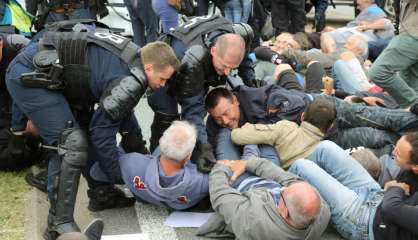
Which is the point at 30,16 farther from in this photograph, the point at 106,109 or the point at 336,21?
the point at 336,21

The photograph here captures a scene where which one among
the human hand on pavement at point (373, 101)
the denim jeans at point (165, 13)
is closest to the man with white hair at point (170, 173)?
the human hand on pavement at point (373, 101)

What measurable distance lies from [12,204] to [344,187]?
2.18 metres

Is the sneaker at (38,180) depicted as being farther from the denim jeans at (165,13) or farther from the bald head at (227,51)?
the denim jeans at (165,13)

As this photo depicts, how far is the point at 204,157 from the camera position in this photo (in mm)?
3904

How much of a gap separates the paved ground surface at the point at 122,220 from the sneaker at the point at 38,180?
5 centimetres

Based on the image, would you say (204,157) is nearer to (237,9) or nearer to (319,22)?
A: (237,9)

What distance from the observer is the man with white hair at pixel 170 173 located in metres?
3.61

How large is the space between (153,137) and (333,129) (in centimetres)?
137

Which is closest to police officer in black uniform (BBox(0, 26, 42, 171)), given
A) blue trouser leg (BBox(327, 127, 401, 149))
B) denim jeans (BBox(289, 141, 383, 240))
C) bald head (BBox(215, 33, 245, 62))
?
bald head (BBox(215, 33, 245, 62))

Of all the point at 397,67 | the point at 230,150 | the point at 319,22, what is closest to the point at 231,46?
the point at 230,150

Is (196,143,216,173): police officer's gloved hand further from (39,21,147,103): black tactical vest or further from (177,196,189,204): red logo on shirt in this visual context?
(39,21,147,103): black tactical vest

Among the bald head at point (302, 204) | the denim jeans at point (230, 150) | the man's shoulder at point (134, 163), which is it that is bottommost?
the denim jeans at point (230, 150)

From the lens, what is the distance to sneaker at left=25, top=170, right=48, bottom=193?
428 centimetres

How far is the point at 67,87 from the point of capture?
365cm
